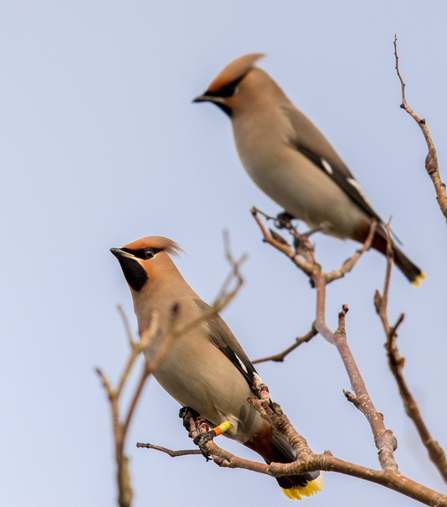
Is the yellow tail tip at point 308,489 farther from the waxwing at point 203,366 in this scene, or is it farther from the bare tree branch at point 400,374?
the bare tree branch at point 400,374

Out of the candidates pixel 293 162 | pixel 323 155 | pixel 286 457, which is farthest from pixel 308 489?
pixel 323 155

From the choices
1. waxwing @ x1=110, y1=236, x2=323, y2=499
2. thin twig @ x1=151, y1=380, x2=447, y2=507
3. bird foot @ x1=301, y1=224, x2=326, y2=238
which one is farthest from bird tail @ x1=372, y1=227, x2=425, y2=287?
thin twig @ x1=151, y1=380, x2=447, y2=507

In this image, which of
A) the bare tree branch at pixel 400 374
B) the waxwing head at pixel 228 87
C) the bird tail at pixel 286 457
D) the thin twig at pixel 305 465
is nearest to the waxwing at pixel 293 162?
the waxwing head at pixel 228 87

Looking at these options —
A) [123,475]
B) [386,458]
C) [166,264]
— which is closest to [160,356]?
[123,475]

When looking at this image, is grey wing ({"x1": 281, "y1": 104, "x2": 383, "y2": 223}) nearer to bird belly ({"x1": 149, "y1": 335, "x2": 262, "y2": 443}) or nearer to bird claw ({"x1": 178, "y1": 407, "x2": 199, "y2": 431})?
bird belly ({"x1": 149, "y1": 335, "x2": 262, "y2": 443})

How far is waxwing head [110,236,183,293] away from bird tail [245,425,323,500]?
122 cm

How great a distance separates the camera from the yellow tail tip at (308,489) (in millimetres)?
4309

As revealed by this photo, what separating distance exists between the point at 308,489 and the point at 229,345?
39.9 inches

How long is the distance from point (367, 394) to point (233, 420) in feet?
4.83

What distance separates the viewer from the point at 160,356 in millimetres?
1354

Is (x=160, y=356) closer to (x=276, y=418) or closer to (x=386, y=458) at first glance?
(x=386, y=458)

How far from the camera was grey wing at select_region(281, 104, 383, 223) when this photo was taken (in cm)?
615

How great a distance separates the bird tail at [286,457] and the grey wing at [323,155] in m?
2.57

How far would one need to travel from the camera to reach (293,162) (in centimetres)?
601
